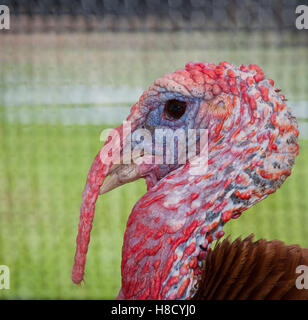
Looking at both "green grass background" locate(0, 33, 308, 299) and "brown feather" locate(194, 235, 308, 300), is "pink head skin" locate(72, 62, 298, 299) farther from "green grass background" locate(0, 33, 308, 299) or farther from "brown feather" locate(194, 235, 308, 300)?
"green grass background" locate(0, 33, 308, 299)

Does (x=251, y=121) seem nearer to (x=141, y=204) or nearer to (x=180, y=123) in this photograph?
(x=180, y=123)

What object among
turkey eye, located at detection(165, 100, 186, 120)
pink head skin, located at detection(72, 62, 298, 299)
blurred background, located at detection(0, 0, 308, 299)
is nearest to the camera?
pink head skin, located at detection(72, 62, 298, 299)

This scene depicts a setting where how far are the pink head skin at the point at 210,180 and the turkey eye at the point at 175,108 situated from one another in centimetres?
3

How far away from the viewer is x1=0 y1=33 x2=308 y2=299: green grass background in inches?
63.5

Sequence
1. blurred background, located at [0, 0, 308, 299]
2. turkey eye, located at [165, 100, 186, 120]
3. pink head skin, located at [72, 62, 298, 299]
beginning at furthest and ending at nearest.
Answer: blurred background, located at [0, 0, 308, 299] < turkey eye, located at [165, 100, 186, 120] < pink head skin, located at [72, 62, 298, 299]

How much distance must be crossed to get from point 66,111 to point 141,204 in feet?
2.46

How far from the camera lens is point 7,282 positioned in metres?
1.75

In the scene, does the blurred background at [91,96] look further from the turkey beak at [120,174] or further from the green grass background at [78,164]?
the turkey beak at [120,174]

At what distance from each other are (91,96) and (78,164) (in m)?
0.30

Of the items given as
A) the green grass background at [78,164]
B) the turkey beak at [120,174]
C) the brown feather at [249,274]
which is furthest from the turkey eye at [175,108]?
the green grass background at [78,164]

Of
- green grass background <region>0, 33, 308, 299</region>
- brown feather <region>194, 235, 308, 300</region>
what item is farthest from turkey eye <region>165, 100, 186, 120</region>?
green grass background <region>0, 33, 308, 299</region>
